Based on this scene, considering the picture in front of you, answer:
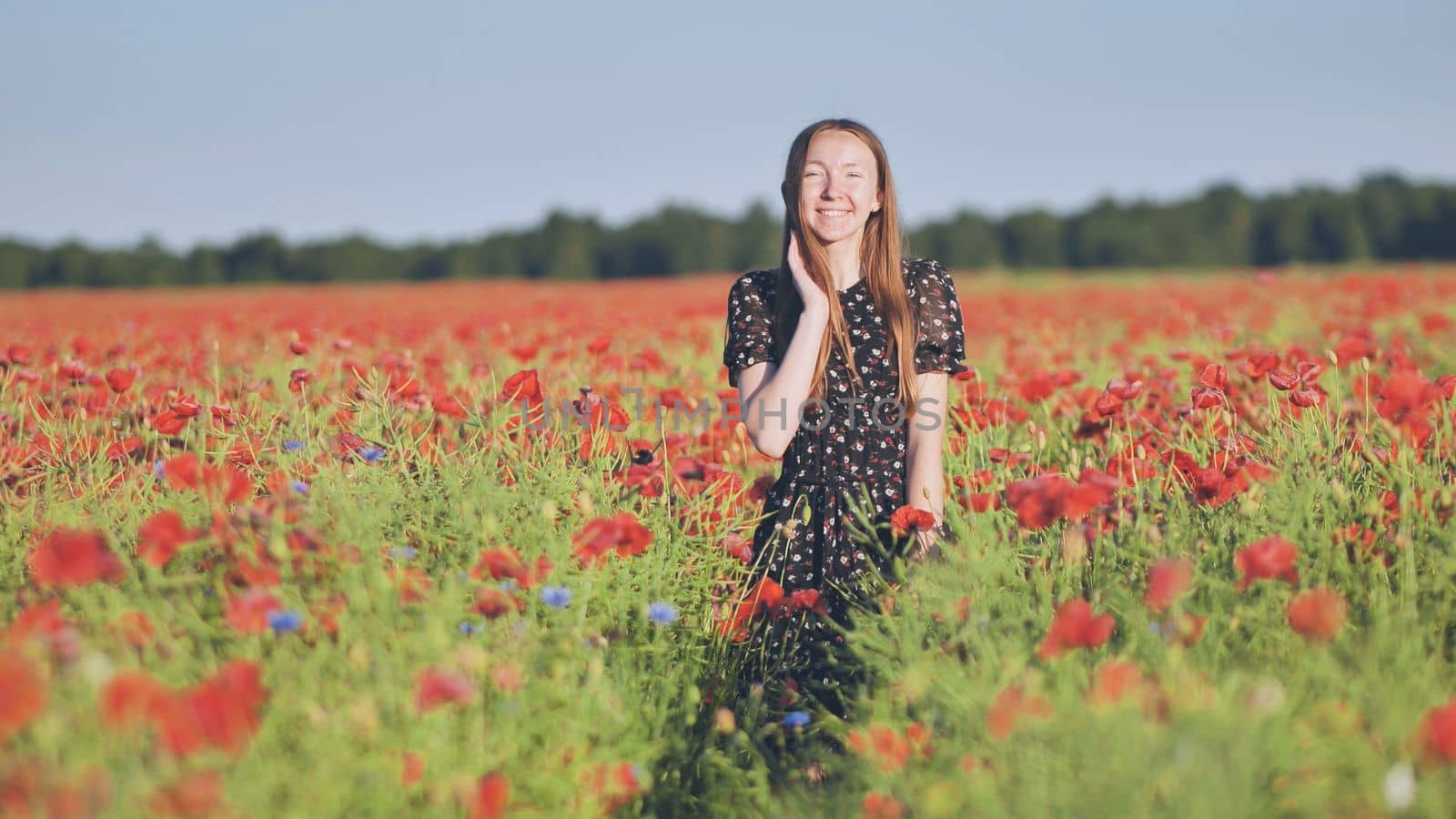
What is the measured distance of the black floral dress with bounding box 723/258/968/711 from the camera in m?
2.28

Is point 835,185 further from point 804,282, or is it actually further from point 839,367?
point 839,367

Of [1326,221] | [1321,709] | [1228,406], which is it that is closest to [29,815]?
[1321,709]

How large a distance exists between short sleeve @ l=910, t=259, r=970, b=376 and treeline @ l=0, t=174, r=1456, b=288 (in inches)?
972

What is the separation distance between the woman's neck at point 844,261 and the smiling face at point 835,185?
47 mm

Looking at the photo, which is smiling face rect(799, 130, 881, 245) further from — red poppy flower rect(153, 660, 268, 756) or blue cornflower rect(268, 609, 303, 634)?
red poppy flower rect(153, 660, 268, 756)

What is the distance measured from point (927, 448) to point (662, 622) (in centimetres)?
82

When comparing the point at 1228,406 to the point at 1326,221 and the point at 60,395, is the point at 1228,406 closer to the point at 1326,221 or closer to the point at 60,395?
the point at 60,395

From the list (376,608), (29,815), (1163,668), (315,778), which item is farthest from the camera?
(376,608)

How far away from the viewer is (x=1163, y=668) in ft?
4.85

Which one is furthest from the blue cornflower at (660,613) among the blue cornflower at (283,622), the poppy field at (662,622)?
the blue cornflower at (283,622)

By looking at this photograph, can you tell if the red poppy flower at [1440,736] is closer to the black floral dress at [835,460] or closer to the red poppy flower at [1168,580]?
the red poppy flower at [1168,580]

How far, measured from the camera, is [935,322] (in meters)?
2.46

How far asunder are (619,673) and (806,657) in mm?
539

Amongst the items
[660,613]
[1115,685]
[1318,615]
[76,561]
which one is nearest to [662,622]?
[660,613]
